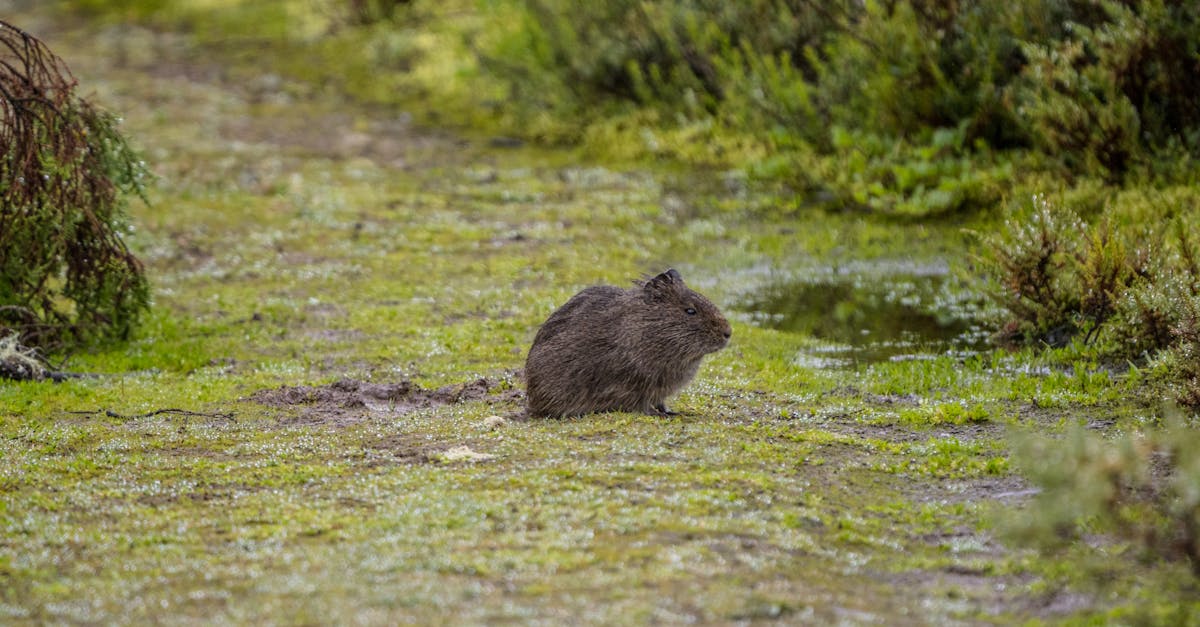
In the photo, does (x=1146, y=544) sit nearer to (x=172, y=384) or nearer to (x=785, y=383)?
(x=785, y=383)

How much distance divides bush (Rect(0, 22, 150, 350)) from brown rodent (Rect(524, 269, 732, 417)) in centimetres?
547

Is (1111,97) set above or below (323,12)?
below

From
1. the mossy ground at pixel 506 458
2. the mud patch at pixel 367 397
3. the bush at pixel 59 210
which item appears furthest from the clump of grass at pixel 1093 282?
the bush at pixel 59 210

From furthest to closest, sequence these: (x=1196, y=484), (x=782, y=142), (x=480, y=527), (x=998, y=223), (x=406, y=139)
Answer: (x=406, y=139), (x=782, y=142), (x=998, y=223), (x=480, y=527), (x=1196, y=484)

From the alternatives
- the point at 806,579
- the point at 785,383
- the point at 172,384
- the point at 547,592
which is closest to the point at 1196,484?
the point at 806,579

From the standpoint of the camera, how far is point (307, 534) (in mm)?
7340

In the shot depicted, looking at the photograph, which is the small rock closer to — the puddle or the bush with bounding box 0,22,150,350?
the puddle

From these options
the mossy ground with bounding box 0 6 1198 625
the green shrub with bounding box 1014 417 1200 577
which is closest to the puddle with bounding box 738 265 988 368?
the mossy ground with bounding box 0 6 1198 625

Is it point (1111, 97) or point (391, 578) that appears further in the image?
point (1111, 97)

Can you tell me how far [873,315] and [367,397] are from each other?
5816 mm

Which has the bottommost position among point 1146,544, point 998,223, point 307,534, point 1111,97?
point 307,534

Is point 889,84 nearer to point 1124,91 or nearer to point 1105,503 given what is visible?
point 1124,91

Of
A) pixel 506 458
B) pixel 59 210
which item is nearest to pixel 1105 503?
pixel 506 458

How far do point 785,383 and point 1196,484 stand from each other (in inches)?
213
